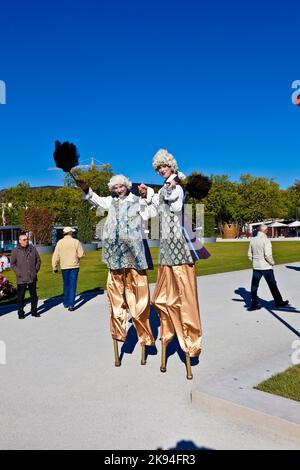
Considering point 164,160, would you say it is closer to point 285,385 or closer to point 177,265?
point 177,265

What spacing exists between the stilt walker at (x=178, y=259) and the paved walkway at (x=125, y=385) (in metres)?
0.54

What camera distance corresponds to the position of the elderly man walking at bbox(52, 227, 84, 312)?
9.04m

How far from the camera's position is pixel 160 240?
4.82 metres

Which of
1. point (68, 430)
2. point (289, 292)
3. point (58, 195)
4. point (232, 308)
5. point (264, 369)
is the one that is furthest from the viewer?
point (58, 195)

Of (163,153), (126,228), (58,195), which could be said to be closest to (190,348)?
(126,228)

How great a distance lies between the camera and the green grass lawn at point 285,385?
152 inches

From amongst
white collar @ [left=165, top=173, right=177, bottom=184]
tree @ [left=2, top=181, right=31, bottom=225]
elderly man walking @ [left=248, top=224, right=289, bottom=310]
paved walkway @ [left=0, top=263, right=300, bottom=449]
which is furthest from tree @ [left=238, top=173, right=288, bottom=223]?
white collar @ [left=165, top=173, right=177, bottom=184]

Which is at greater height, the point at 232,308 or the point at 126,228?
the point at 126,228

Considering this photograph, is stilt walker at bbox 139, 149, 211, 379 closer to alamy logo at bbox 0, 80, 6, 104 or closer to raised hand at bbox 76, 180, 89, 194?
raised hand at bbox 76, 180, 89, 194

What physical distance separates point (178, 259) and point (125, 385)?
1.46m

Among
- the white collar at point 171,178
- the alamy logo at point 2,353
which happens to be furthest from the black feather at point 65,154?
the alamy logo at point 2,353

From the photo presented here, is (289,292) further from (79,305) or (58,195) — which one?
(58,195)

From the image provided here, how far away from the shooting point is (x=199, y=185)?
4.71 meters

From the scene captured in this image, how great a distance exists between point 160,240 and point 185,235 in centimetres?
29
